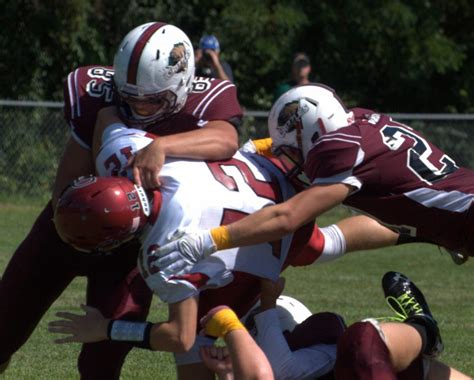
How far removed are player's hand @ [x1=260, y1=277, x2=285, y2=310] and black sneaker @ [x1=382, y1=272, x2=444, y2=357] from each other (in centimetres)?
50

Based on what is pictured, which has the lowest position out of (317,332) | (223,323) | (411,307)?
(317,332)

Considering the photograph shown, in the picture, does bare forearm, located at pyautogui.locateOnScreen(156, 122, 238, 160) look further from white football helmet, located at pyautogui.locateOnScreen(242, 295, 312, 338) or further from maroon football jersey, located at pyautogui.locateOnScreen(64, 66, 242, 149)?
white football helmet, located at pyautogui.locateOnScreen(242, 295, 312, 338)

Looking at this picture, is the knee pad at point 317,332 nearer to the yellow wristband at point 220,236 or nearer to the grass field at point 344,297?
the yellow wristband at point 220,236

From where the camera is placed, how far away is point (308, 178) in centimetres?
473

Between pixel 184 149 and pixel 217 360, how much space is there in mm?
801

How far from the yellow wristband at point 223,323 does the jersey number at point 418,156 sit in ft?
3.13

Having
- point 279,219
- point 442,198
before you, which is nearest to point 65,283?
point 279,219

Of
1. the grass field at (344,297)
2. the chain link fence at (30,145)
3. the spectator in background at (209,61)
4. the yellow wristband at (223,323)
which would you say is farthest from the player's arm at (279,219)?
the chain link fence at (30,145)

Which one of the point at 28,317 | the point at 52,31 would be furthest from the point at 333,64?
the point at 28,317

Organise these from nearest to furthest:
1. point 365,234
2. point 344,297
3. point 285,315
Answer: point 285,315, point 365,234, point 344,297

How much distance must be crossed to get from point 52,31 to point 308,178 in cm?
1111

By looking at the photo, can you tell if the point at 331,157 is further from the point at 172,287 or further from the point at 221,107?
the point at 172,287

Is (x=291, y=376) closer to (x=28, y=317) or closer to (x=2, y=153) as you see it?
(x=28, y=317)

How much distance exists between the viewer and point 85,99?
16.5 feet
